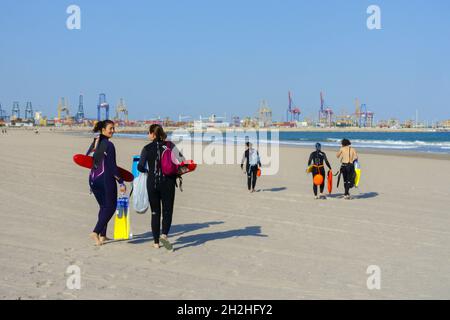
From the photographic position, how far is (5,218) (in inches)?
323

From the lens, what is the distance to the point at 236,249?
6551 mm

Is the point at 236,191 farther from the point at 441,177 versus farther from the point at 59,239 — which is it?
the point at 441,177

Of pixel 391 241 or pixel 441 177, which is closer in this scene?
pixel 391 241

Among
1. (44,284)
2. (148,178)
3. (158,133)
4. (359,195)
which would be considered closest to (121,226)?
(148,178)

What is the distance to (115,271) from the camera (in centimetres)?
537

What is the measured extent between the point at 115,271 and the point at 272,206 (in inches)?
217

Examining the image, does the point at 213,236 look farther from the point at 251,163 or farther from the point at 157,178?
the point at 251,163

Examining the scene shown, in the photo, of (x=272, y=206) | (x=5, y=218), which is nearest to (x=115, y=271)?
(x=5, y=218)

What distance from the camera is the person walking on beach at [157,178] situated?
6.23 metres

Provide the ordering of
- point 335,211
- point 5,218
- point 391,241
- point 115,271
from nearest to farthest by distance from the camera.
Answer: point 115,271 → point 391,241 → point 5,218 → point 335,211

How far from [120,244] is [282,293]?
2.74 meters

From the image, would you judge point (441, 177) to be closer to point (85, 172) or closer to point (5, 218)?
point (85, 172)
